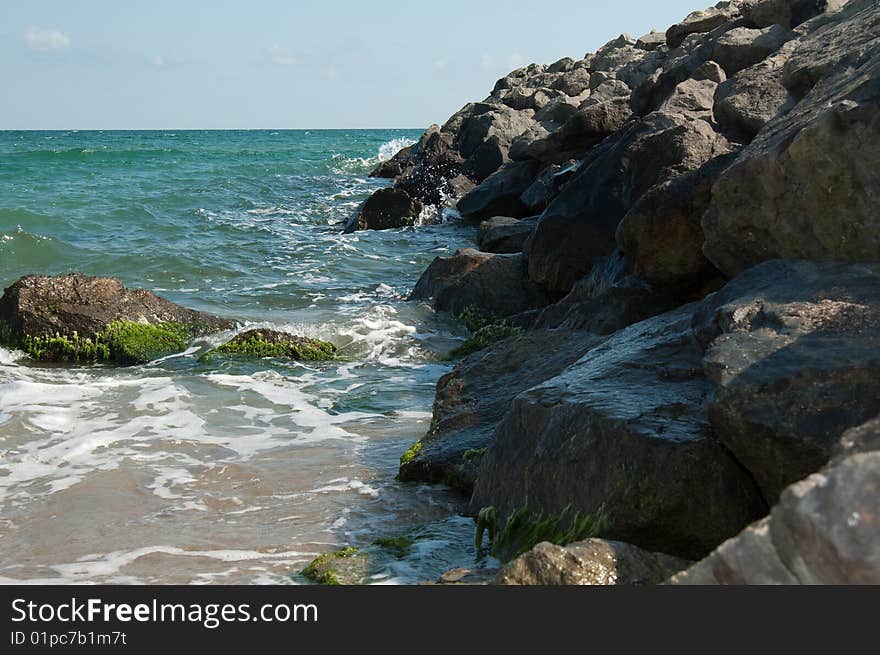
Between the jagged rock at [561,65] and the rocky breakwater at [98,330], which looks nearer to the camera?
the rocky breakwater at [98,330]

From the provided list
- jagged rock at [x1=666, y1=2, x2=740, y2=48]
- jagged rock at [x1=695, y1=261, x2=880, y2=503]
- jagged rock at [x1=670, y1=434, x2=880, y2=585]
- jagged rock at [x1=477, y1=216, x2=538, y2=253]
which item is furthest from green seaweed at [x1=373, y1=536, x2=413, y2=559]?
jagged rock at [x1=666, y1=2, x2=740, y2=48]

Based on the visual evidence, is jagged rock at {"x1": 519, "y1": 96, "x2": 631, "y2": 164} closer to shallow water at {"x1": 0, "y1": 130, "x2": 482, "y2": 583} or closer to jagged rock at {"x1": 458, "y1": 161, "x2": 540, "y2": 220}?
jagged rock at {"x1": 458, "y1": 161, "x2": 540, "y2": 220}

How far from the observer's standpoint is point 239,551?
518cm

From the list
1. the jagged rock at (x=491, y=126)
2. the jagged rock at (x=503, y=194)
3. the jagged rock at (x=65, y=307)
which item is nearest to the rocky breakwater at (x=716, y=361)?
the jagged rock at (x=65, y=307)

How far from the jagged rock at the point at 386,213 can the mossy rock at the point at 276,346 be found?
10.6 metres

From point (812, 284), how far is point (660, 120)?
5244 mm

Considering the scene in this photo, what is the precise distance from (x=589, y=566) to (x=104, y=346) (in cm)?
771

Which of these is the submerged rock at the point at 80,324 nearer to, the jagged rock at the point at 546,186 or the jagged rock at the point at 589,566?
the jagged rock at the point at 546,186

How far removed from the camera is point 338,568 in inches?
186

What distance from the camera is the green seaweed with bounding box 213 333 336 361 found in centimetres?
1016

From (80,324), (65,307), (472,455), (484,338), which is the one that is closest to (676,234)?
(472,455)

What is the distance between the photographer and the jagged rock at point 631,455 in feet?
13.3

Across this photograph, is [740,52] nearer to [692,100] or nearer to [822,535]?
[692,100]
